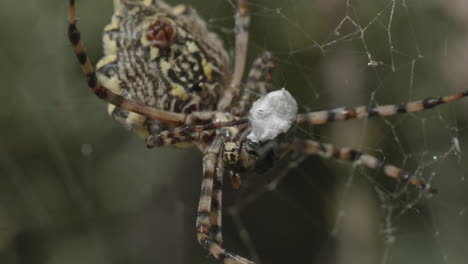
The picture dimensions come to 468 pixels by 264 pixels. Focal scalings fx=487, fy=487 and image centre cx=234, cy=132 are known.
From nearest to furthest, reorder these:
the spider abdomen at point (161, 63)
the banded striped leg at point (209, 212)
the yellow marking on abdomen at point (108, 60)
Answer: the banded striped leg at point (209, 212) < the spider abdomen at point (161, 63) < the yellow marking on abdomen at point (108, 60)

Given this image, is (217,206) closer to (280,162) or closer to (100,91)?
(280,162)

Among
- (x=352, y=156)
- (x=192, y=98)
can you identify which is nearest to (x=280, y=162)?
(x=352, y=156)

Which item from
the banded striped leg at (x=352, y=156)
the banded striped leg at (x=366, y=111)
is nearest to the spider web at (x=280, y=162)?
the banded striped leg at (x=352, y=156)

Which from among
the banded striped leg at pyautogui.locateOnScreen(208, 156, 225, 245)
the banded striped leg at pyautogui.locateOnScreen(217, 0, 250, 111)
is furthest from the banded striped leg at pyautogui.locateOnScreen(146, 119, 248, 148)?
the banded striped leg at pyautogui.locateOnScreen(217, 0, 250, 111)

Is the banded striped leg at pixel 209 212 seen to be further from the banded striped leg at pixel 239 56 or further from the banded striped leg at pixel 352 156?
the banded striped leg at pixel 352 156

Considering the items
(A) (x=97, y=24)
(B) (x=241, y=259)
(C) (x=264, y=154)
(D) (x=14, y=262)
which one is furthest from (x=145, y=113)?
(D) (x=14, y=262)

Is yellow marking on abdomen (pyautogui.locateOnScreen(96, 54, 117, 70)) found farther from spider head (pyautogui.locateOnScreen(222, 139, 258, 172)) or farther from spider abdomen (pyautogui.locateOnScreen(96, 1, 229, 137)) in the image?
spider head (pyautogui.locateOnScreen(222, 139, 258, 172))

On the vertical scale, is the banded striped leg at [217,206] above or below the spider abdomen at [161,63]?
below

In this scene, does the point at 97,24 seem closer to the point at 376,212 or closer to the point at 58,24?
the point at 58,24
